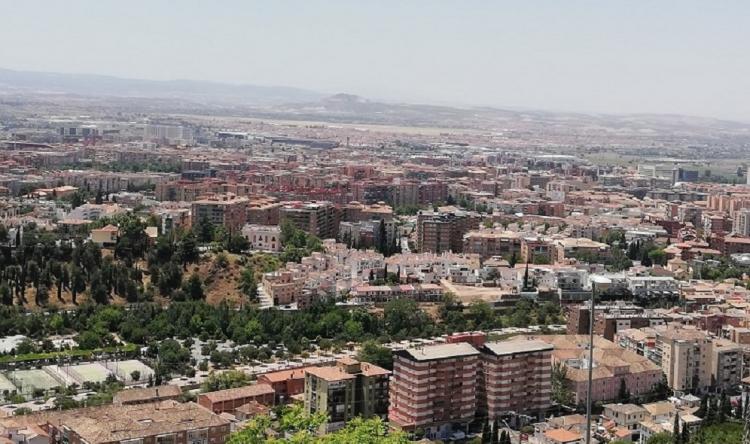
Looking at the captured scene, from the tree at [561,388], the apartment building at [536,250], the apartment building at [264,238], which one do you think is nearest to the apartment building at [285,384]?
the tree at [561,388]

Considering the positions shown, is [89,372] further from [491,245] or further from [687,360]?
[491,245]

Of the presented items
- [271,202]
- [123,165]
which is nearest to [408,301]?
[271,202]

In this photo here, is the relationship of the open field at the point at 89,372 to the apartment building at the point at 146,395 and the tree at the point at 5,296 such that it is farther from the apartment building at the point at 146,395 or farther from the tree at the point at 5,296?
the tree at the point at 5,296

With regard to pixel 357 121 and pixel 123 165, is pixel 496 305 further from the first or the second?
pixel 357 121

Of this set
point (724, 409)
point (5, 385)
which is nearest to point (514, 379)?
point (724, 409)

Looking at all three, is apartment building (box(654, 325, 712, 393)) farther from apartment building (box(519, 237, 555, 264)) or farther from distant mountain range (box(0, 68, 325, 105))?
distant mountain range (box(0, 68, 325, 105))
